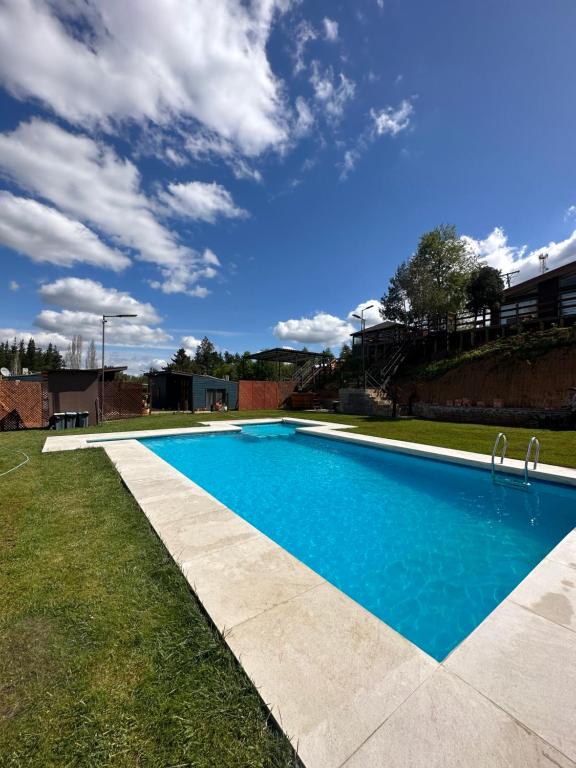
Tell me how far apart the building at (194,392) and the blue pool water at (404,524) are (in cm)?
1263

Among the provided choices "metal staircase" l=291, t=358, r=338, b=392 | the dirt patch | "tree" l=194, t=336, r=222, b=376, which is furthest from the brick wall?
"tree" l=194, t=336, r=222, b=376

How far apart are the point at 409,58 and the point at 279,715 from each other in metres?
14.6

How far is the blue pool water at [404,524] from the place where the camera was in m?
3.57

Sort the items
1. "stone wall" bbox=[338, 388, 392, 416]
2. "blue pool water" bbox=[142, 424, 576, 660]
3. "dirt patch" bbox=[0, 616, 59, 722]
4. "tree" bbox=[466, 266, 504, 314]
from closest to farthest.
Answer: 1. "dirt patch" bbox=[0, 616, 59, 722]
2. "blue pool water" bbox=[142, 424, 576, 660]
3. "stone wall" bbox=[338, 388, 392, 416]
4. "tree" bbox=[466, 266, 504, 314]

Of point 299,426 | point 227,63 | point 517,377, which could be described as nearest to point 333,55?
point 227,63

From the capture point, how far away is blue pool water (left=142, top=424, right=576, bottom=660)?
3568 mm

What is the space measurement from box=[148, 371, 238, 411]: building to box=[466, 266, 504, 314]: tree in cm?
1757

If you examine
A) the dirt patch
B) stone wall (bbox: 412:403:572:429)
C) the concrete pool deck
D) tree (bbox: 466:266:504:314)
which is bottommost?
the concrete pool deck

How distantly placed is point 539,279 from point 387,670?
25720 millimetres

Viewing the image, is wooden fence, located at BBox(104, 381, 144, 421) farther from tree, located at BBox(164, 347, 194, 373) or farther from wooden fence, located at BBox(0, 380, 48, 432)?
tree, located at BBox(164, 347, 194, 373)

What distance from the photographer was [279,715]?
5.67ft

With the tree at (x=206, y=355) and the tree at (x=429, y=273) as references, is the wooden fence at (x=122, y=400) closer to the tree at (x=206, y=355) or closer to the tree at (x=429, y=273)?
the tree at (x=429, y=273)

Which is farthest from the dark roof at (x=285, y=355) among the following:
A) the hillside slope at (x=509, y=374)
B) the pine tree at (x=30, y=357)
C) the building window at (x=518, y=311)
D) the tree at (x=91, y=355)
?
the pine tree at (x=30, y=357)

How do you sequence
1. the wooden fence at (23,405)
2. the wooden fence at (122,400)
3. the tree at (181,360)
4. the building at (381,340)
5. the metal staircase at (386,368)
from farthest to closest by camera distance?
1. the tree at (181,360)
2. the building at (381,340)
3. the metal staircase at (386,368)
4. the wooden fence at (122,400)
5. the wooden fence at (23,405)
